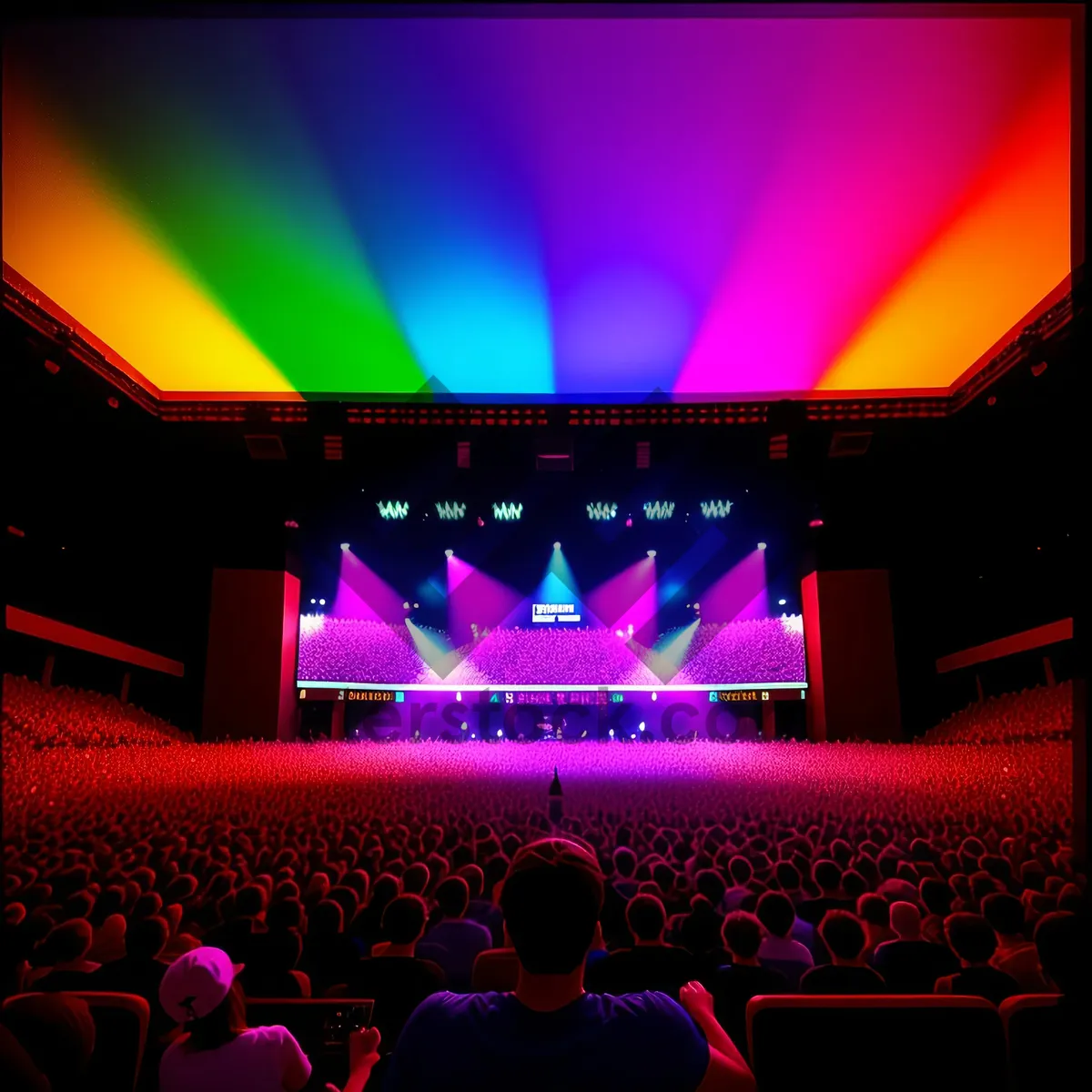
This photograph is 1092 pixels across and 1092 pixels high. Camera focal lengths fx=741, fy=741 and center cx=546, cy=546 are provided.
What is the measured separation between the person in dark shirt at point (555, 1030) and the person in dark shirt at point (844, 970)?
84.2 inches

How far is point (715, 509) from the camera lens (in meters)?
17.8

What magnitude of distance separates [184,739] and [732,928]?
1873 cm

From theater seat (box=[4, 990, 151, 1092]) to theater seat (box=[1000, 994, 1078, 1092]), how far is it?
3.37 metres

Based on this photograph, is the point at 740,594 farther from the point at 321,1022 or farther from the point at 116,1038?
the point at 116,1038

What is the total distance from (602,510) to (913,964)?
13369 mm

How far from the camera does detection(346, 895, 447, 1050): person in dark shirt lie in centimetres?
388

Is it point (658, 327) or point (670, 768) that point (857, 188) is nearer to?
point (658, 327)

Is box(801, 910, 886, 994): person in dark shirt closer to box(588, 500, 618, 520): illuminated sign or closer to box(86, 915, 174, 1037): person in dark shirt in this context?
box(86, 915, 174, 1037): person in dark shirt

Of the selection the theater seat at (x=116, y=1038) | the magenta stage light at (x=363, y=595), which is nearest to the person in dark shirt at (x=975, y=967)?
the theater seat at (x=116, y=1038)

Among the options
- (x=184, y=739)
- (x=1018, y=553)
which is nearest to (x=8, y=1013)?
(x=184, y=739)

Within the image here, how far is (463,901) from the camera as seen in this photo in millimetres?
5207

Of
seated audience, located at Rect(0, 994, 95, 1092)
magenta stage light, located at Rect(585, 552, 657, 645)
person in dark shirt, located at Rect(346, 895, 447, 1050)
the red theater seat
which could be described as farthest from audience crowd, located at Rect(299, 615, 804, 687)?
the red theater seat

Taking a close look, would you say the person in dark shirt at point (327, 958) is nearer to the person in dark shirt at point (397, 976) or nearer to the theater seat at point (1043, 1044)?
the person in dark shirt at point (397, 976)

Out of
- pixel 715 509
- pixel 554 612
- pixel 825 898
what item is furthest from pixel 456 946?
Answer: pixel 554 612
